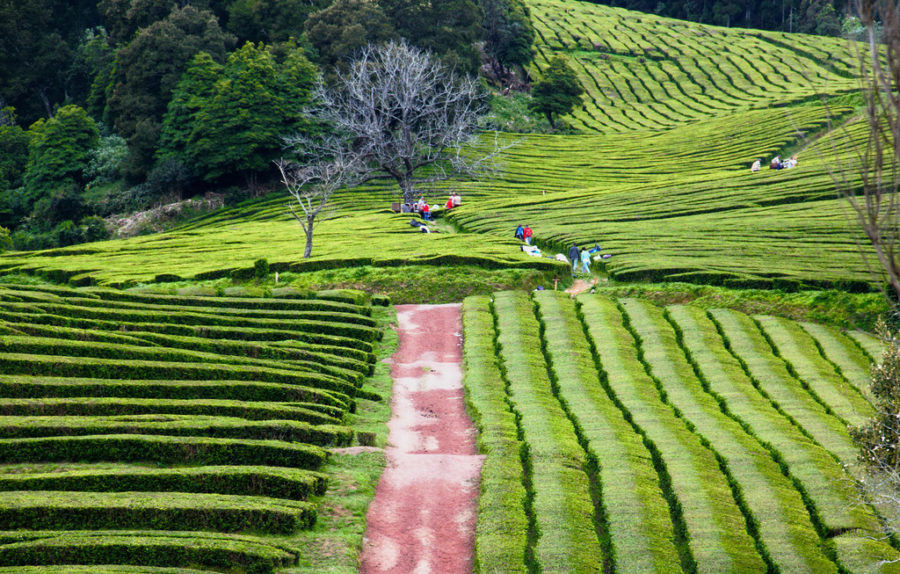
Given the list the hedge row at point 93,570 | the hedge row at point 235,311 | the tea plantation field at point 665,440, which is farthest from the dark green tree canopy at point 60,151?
the hedge row at point 93,570

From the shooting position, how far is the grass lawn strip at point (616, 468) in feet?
66.0

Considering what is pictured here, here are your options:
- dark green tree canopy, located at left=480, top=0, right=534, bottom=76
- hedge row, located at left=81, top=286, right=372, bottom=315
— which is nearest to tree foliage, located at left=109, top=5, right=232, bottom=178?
dark green tree canopy, located at left=480, top=0, right=534, bottom=76

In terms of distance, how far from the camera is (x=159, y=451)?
22484 millimetres

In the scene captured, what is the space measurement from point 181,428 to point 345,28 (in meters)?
78.1

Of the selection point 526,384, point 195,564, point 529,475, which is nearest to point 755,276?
point 526,384

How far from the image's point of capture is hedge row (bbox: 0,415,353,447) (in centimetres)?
2267

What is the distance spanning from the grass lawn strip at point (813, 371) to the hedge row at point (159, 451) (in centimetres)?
1787

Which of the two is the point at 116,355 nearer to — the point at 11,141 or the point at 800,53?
the point at 11,141

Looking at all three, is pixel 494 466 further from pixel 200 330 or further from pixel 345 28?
pixel 345 28

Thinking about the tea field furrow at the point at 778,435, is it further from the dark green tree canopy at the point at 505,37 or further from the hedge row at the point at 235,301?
the dark green tree canopy at the point at 505,37

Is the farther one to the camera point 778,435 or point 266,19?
point 266,19

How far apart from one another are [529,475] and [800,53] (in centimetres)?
13471

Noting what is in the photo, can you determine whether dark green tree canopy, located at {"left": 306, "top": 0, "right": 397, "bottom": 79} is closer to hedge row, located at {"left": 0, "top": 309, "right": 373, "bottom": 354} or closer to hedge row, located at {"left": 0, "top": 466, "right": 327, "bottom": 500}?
hedge row, located at {"left": 0, "top": 309, "right": 373, "bottom": 354}

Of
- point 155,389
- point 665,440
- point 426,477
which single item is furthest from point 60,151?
point 665,440
